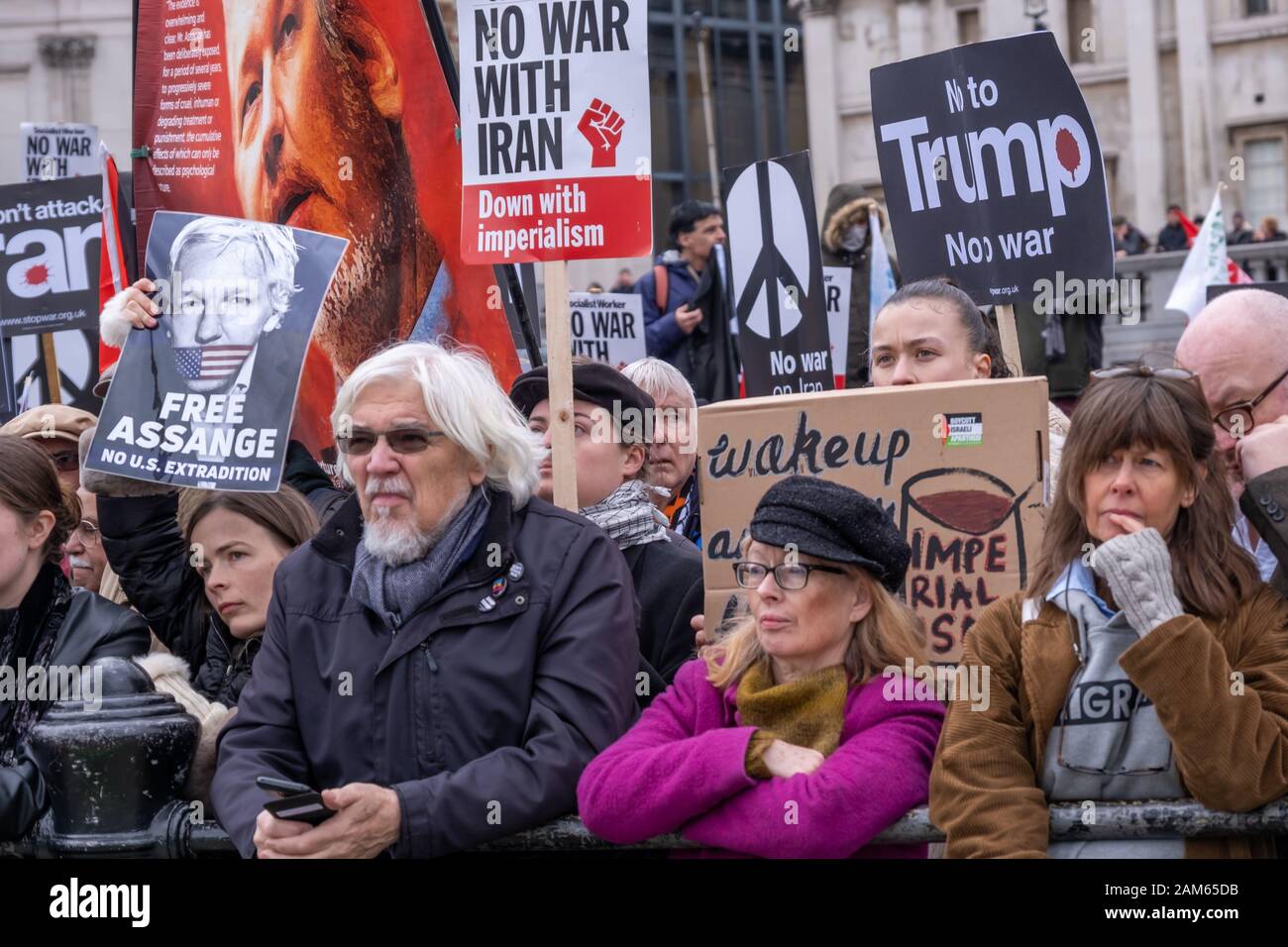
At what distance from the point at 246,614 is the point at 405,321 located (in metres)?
1.51

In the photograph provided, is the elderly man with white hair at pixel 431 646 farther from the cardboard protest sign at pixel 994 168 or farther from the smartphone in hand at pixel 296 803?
the cardboard protest sign at pixel 994 168

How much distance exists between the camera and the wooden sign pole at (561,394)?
482 centimetres

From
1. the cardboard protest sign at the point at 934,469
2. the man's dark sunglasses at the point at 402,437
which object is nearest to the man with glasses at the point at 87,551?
the man's dark sunglasses at the point at 402,437

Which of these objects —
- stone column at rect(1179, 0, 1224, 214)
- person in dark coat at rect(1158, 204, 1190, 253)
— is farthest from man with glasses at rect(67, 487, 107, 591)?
stone column at rect(1179, 0, 1224, 214)

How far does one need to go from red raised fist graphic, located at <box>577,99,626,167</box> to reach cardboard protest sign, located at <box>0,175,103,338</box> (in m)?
4.07

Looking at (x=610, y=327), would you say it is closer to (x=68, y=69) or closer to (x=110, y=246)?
(x=110, y=246)

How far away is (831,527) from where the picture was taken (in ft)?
12.1

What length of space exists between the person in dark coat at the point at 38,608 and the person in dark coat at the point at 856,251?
559 centimetres

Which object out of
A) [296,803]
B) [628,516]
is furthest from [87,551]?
[296,803]

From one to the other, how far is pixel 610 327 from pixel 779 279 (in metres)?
2.49

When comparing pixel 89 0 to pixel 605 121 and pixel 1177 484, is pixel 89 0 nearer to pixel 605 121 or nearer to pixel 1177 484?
pixel 605 121

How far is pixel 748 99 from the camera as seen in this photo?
4497cm

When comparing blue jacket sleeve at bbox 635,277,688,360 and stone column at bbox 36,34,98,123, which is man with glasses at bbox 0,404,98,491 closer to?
blue jacket sleeve at bbox 635,277,688,360

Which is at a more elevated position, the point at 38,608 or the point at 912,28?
the point at 912,28
